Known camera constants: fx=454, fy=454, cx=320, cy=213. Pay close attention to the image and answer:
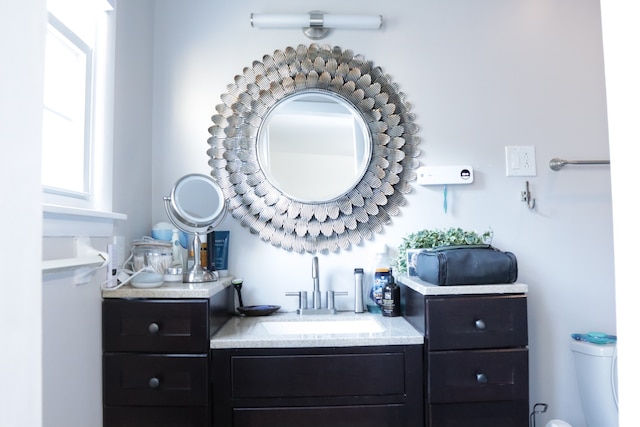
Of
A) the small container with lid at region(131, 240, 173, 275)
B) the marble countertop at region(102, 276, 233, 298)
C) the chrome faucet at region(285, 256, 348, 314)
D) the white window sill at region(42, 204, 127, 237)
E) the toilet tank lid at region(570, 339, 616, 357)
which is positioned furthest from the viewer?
the chrome faucet at region(285, 256, 348, 314)

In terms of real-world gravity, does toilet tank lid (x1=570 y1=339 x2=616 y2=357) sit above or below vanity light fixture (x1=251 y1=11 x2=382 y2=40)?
below

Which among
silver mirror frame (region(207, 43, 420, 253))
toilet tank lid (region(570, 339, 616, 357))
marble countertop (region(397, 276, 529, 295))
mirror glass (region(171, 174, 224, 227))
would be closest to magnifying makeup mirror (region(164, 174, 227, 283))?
mirror glass (region(171, 174, 224, 227))

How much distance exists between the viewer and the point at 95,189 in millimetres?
1518

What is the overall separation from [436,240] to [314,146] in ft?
2.10

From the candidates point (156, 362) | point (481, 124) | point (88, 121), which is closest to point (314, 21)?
point (481, 124)

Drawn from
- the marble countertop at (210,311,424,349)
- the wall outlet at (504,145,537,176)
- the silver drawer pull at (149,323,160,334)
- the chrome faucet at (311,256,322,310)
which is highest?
the wall outlet at (504,145,537,176)

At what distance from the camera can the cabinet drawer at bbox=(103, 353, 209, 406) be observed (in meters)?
1.41

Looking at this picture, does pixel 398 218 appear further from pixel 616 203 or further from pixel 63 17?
pixel 616 203

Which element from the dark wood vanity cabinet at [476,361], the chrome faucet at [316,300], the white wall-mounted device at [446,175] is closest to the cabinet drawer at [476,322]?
the dark wood vanity cabinet at [476,361]

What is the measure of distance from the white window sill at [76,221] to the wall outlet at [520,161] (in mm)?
1575

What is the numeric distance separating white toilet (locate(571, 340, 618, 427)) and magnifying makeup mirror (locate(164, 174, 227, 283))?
149cm

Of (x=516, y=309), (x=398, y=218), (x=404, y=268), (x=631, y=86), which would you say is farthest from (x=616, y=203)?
(x=398, y=218)

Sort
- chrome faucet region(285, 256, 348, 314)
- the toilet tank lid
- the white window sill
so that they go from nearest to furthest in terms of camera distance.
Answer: the white window sill → the toilet tank lid → chrome faucet region(285, 256, 348, 314)

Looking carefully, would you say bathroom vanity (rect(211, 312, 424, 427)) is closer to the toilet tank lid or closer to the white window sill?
the white window sill
